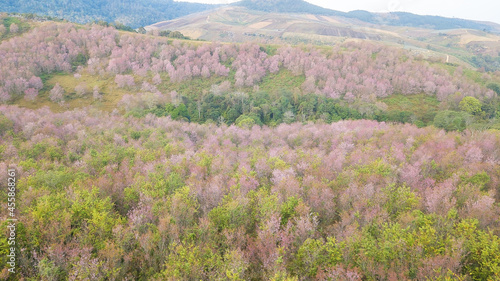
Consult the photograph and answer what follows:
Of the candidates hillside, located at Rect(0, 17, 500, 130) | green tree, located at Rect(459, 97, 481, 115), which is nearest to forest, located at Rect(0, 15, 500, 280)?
green tree, located at Rect(459, 97, 481, 115)

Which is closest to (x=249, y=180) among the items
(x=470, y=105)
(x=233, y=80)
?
(x=233, y=80)

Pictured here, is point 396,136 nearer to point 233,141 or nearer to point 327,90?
point 233,141

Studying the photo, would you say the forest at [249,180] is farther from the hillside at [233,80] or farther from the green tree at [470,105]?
the hillside at [233,80]

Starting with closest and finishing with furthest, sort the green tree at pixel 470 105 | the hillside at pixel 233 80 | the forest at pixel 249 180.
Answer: the forest at pixel 249 180 < the green tree at pixel 470 105 < the hillside at pixel 233 80

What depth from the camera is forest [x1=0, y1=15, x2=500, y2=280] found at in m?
21.3

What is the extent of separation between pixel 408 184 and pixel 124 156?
53.2 metres

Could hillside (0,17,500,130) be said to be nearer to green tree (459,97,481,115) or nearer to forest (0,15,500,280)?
forest (0,15,500,280)

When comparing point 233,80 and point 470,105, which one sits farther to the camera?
point 233,80

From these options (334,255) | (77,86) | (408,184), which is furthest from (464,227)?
(77,86)

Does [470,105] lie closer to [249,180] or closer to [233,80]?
[233,80]

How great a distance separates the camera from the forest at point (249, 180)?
70.0 ft

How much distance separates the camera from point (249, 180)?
129 ft

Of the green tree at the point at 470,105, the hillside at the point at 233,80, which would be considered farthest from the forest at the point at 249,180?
the hillside at the point at 233,80

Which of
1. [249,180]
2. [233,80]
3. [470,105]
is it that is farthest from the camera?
[233,80]
